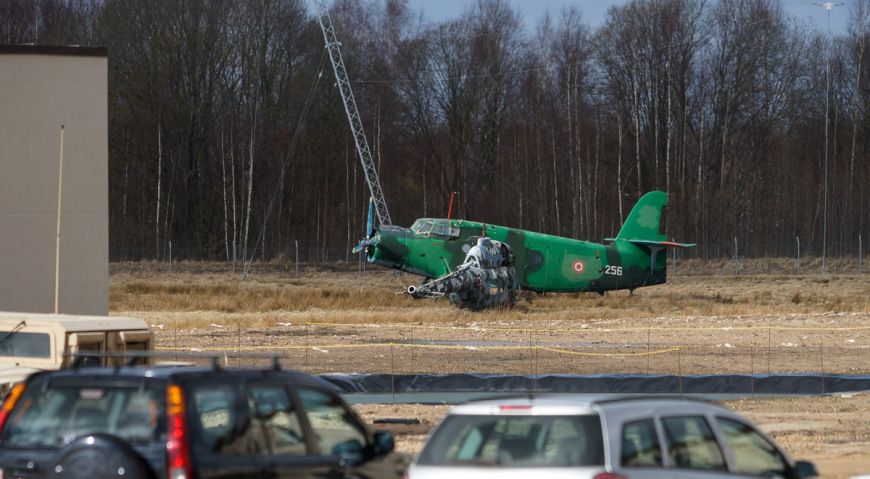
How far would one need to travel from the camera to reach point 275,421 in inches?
269

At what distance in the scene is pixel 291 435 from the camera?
6922 mm

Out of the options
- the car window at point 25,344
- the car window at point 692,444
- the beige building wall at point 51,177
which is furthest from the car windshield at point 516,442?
the beige building wall at point 51,177

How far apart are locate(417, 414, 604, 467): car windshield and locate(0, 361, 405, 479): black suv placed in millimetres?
1008

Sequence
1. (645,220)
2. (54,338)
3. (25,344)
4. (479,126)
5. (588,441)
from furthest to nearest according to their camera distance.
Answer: (479,126), (645,220), (25,344), (54,338), (588,441)

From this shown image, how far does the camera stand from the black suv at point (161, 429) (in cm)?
607

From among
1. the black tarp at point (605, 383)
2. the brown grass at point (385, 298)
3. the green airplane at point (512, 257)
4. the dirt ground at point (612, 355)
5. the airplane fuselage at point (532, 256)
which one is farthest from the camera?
the airplane fuselage at point (532, 256)

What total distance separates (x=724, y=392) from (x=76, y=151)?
15.8m

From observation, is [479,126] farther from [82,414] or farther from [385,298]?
[82,414]

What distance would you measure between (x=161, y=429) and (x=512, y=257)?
3234 cm

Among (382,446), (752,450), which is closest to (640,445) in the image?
(752,450)

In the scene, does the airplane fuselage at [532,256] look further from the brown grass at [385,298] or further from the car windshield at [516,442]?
the car windshield at [516,442]

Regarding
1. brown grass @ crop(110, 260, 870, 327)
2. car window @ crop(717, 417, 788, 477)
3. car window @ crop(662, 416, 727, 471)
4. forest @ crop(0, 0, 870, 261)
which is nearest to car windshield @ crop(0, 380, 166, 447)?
car window @ crop(662, 416, 727, 471)

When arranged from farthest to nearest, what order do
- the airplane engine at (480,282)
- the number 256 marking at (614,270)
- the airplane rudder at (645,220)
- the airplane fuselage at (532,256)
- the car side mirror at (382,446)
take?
the airplane rudder at (645,220), the number 256 marking at (614,270), the airplane fuselage at (532,256), the airplane engine at (480,282), the car side mirror at (382,446)

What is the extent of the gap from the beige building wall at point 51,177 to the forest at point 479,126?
106 ft
